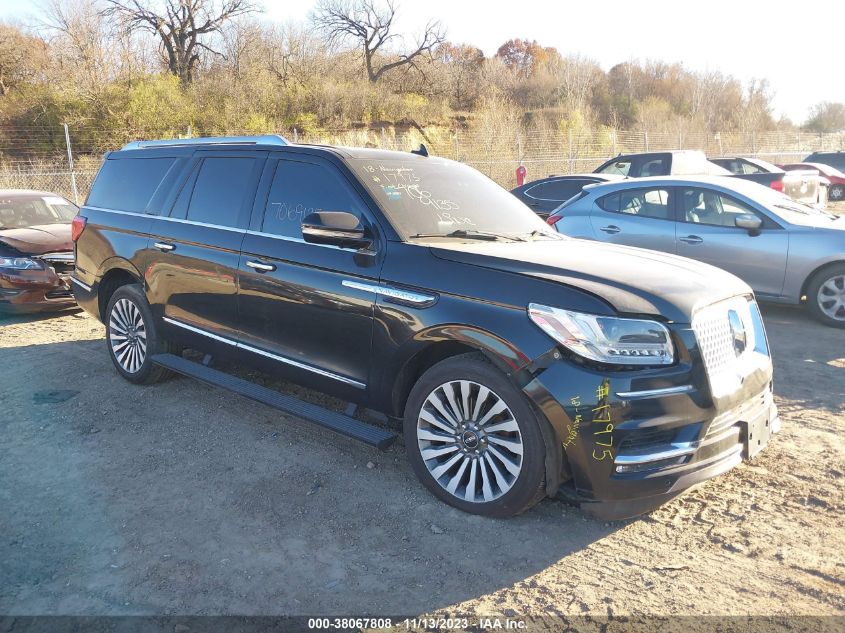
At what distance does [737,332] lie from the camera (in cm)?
355

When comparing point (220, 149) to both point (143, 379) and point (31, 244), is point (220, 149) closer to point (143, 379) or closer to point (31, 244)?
point (143, 379)

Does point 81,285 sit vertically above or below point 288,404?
above

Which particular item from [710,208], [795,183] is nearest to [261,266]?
[710,208]

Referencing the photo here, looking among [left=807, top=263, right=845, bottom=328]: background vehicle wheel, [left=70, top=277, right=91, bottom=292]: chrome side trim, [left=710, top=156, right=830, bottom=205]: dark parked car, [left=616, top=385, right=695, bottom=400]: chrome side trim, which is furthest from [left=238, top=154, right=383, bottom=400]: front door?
[left=710, top=156, right=830, bottom=205]: dark parked car

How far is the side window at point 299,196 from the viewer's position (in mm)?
4145

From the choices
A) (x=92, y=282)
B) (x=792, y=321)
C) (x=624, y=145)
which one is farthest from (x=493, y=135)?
(x=92, y=282)

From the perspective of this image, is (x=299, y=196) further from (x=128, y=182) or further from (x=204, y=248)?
(x=128, y=182)

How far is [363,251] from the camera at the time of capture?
386 centimetres

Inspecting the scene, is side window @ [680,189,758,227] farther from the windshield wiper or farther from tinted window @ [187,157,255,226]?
tinted window @ [187,157,255,226]

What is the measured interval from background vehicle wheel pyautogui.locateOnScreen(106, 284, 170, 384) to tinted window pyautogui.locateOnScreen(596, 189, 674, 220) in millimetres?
5878

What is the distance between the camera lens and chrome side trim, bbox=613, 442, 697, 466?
3021 mm

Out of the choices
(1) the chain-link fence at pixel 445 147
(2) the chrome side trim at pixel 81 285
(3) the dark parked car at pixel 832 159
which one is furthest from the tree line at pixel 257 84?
(2) the chrome side trim at pixel 81 285

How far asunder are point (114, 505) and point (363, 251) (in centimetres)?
198

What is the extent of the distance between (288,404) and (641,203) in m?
5.88
